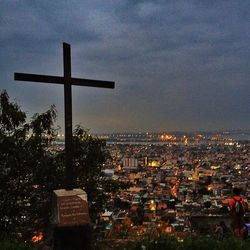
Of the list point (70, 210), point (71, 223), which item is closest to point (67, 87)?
point (70, 210)

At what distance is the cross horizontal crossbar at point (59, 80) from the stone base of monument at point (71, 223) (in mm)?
1732

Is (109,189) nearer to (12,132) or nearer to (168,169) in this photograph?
(12,132)

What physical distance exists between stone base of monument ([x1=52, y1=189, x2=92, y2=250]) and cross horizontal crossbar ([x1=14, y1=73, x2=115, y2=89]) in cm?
173

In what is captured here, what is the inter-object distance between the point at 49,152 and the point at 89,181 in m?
1.01

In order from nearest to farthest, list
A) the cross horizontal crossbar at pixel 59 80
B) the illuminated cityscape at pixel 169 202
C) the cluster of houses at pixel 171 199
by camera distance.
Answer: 1. the cross horizontal crossbar at pixel 59 80
2. the illuminated cityscape at pixel 169 202
3. the cluster of houses at pixel 171 199

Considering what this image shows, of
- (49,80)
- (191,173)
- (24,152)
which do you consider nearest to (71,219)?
(49,80)

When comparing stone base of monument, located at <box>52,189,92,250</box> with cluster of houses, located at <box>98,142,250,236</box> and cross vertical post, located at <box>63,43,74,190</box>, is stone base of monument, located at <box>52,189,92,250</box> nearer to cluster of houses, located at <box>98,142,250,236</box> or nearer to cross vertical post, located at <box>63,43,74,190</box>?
cross vertical post, located at <box>63,43,74,190</box>

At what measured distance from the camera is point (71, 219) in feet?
22.7

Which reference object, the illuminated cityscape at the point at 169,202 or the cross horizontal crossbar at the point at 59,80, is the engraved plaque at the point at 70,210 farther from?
the illuminated cityscape at the point at 169,202

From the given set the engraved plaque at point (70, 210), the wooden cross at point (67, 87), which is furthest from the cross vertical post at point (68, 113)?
the engraved plaque at point (70, 210)

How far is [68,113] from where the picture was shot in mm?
7391

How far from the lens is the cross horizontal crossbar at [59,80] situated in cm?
729

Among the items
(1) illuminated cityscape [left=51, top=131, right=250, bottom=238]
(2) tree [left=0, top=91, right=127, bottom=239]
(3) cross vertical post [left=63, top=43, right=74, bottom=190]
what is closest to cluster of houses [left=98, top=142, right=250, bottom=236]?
(1) illuminated cityscape [left=51, top=131, right=250, bottom=238]

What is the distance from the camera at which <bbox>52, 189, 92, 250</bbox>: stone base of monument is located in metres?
6.83
